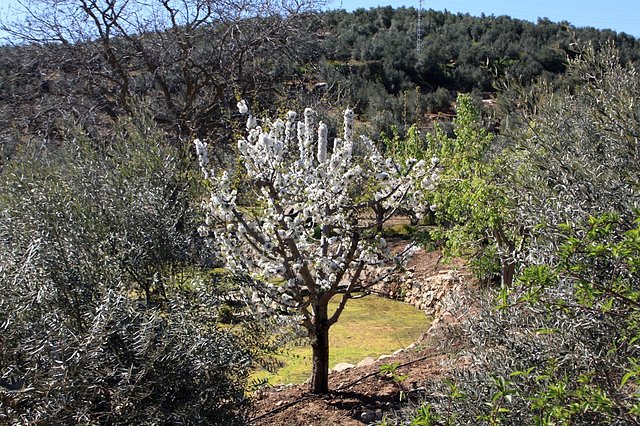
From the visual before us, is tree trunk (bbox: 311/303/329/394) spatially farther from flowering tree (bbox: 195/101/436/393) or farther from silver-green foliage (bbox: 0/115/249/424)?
silver-green foliage (bbox: 0/115/249/424)

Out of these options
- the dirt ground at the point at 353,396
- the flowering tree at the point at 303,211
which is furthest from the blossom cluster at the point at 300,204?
the dirt ground at the point at 353,396

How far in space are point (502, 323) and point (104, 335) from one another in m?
2.04

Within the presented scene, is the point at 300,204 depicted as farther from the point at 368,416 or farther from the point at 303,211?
the point at 368,416

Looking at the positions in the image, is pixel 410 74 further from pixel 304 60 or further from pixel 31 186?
pixel 31 186

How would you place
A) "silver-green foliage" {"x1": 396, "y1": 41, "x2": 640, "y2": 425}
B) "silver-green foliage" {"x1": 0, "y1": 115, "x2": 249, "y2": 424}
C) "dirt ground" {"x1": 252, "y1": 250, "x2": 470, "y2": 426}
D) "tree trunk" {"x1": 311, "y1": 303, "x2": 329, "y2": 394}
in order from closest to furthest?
"silver-green foliage" {"x1": 396, "y1": 41, "x2": 640, "y2": 425}
"silver-green foliage" {"x1": 0, "y1": 115, "x2": 249, "y2": 424}
"dirt ground" {"x1": 252, "y1": 250, "x2": 470, "y2": 426}
"tree trunk" {"x1": 311, "y1": 303, "x2": 329, "y2": 394}

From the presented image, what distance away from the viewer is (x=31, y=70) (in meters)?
12.8

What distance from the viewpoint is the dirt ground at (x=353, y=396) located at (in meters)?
5.61

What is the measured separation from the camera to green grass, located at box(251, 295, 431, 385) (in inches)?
304

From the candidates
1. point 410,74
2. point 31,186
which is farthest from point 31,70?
point 410,74

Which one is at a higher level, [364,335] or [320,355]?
[320,355]

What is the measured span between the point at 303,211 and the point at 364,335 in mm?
3997

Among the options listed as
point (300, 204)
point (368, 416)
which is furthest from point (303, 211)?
point (368, 416)

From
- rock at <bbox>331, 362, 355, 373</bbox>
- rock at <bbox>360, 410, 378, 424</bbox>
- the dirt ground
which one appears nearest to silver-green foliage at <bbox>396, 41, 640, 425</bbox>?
the dirt ground

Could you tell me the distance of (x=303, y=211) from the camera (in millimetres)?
5547
